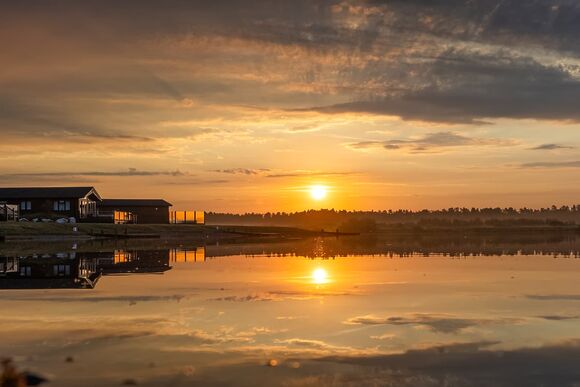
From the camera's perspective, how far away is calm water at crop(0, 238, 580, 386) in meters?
12.4

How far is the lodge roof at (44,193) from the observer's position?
104 meters

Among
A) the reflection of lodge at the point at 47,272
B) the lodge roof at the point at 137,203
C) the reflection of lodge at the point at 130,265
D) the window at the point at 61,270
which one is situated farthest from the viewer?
the lodge roof at the point at 137,203

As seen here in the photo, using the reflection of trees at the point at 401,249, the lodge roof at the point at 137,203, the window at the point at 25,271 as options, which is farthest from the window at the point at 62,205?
the window at the point at 25,271

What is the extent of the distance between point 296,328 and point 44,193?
96259 mm

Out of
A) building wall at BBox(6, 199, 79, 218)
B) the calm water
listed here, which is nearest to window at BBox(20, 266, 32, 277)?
the calm water

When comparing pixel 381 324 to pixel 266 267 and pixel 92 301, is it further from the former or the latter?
pixel 266 267

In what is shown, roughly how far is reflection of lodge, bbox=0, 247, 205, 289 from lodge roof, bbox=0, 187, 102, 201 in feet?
192

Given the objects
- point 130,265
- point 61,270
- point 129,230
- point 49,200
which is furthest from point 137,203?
point 61,270

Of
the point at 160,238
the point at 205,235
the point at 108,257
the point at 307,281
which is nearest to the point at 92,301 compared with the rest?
the point at 307,281

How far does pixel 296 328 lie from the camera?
55.6 ft

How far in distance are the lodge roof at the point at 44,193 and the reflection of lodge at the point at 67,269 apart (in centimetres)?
5847

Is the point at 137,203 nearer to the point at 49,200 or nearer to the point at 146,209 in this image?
the point at 146,209

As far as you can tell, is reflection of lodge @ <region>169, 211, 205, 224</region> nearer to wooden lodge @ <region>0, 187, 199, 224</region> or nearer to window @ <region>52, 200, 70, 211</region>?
wooden lodge @ <region>0, 187, 199, 224</region>

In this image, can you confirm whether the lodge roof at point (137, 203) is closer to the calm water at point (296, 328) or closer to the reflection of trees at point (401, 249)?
the reflection of trees at point (401, 249)
